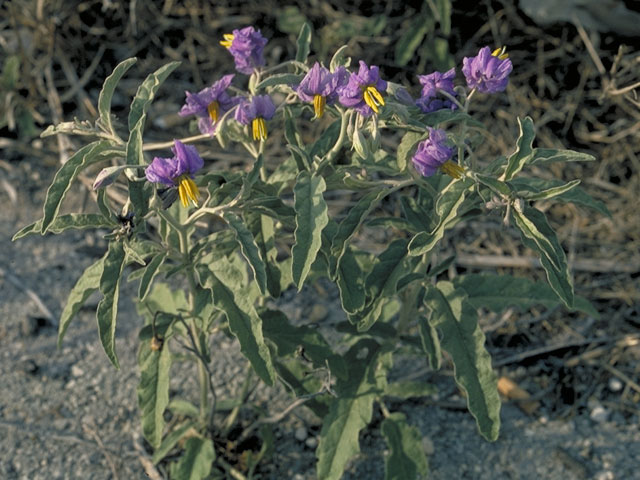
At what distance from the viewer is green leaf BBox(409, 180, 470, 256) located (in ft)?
7.13

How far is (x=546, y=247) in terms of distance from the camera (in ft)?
6.85

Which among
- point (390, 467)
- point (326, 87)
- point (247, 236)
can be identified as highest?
point (326, 87)

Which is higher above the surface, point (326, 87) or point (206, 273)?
point (326, 87)

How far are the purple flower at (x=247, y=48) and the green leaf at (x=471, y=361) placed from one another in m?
0.87

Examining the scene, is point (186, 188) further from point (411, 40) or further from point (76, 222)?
point (411, 40)

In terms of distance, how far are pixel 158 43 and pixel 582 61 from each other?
221cm

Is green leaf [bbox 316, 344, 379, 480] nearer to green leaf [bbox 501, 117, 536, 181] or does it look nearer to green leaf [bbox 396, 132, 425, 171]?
green leaf [bbox 396, 132, 425, 171]

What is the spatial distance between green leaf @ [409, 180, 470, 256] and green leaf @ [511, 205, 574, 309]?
0.47 ft

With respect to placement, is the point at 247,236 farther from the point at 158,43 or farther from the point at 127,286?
the point at 158,43

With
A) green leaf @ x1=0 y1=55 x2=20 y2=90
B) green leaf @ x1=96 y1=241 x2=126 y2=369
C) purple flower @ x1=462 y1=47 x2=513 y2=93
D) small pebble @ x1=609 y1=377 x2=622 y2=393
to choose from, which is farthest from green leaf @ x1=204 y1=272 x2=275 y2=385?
green leaf @ x1=0 y1=55 x2=20 y2=90

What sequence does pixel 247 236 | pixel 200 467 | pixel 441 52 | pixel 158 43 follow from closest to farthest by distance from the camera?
pixel 247 236
pixel 200 467
pixel 441 52
pixel 158 43

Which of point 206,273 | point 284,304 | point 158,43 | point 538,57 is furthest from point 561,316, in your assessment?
point 158,43

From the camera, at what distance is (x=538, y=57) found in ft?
13.9

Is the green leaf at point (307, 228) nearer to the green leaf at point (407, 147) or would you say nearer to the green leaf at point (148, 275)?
the green leaf at point (407, 147)
